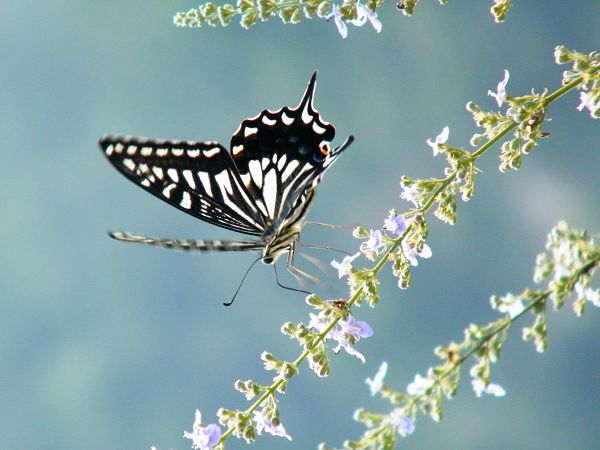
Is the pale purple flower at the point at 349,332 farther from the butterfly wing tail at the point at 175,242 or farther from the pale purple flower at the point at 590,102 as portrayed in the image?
the pale purple flower at the point at 590,102

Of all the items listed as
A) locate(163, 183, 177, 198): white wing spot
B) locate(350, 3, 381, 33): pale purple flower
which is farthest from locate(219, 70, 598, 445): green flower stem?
locate(163, 183, 177, 198): white wing spot

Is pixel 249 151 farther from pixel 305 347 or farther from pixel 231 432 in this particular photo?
pixel 231 432

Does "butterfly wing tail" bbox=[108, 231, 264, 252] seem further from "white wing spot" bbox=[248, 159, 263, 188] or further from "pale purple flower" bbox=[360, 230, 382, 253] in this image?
"white wing spot" bbox=[248, 159, 263, 188]

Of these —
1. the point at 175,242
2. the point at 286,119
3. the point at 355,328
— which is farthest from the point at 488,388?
the point at 286,119

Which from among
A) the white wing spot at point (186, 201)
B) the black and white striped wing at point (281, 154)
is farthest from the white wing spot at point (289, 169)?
the white wing spot at point (186, 201)

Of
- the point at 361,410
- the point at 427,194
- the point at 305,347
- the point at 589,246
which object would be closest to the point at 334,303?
the point at 305,347

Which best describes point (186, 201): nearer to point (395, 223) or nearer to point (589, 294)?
point (395, 223)
